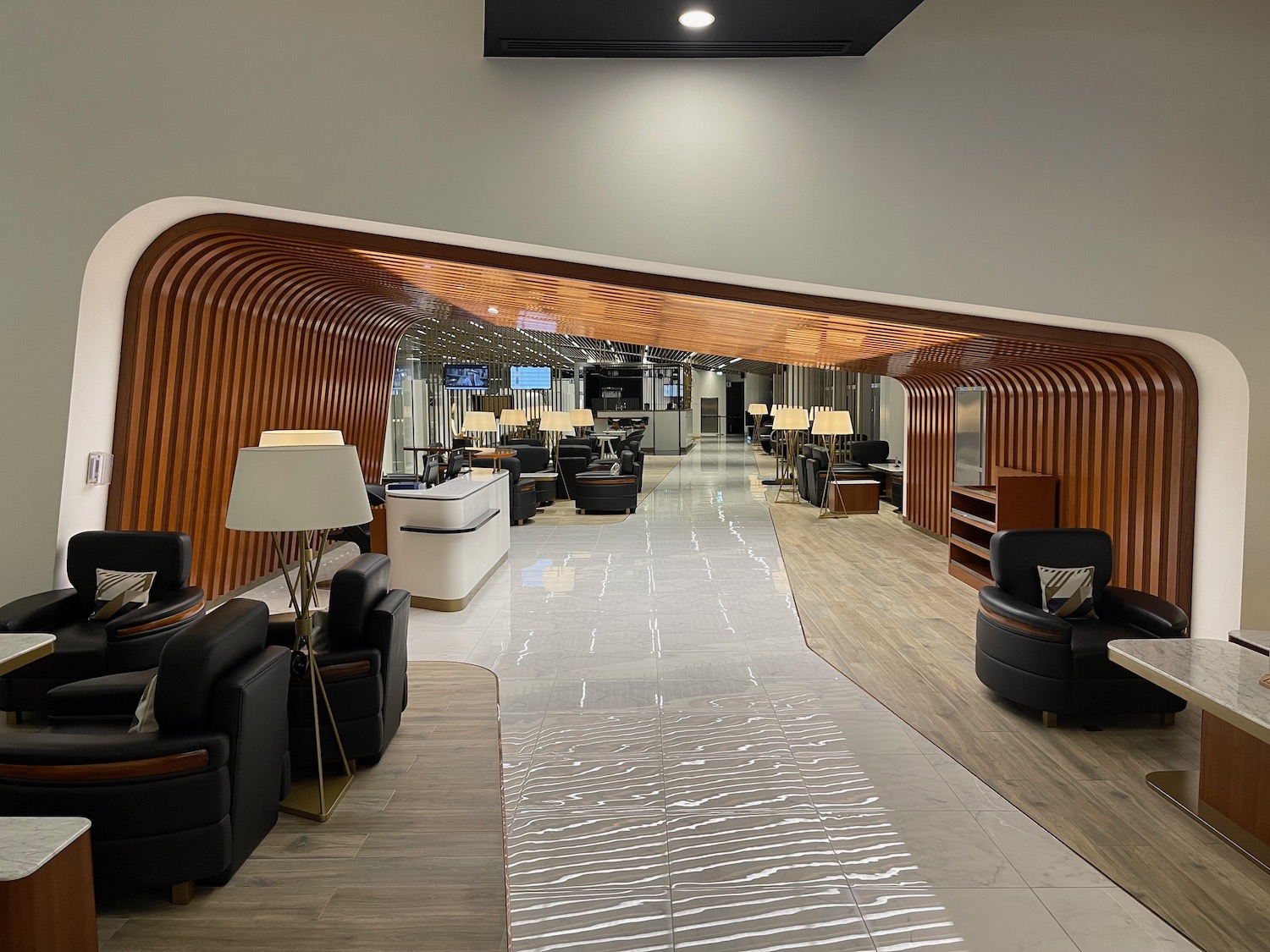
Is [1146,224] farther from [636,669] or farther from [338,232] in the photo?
[338,232]

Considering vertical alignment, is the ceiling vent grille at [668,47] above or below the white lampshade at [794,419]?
above

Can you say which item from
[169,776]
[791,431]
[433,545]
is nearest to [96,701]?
[169,776]

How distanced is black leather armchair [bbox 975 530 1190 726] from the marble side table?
4.51 metres

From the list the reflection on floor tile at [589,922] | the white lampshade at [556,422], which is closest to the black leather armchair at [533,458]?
the white lampshade at [556,422]

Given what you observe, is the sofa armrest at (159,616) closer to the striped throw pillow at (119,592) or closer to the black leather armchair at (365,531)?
the striped throw pillow at (119,592)

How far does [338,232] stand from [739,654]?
154 inches

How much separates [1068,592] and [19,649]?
5.44 m

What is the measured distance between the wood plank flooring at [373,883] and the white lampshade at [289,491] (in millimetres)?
1292

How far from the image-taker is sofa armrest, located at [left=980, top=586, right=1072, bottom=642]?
16.3 ft

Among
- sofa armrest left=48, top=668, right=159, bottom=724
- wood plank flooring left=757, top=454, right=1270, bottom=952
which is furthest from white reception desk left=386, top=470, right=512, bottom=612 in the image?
sofa armrest left=48, top=668, right=159, bottom=724

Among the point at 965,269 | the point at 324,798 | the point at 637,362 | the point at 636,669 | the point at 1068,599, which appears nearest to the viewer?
the point at 324,798

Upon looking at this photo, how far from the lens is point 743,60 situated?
5.03 meters

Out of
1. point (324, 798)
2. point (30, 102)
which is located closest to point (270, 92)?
point (30, 102)

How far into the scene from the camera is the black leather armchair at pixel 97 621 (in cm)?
496
